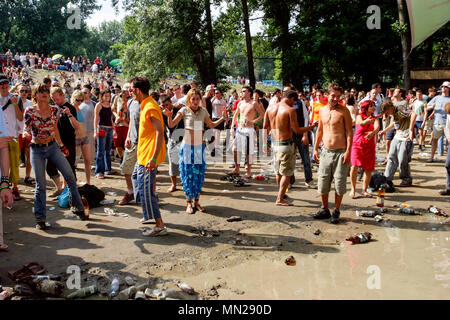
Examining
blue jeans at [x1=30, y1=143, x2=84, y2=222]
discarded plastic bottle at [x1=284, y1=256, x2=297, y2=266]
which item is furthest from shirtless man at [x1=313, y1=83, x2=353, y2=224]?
blue jeans at [x1=30, y1=143, x2=84, y2=222]

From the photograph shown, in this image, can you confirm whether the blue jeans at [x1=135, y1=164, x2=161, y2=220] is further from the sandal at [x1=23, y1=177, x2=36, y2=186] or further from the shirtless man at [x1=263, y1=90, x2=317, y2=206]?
the sandal at [x1=23, y1=177, x2=36, y2=186]

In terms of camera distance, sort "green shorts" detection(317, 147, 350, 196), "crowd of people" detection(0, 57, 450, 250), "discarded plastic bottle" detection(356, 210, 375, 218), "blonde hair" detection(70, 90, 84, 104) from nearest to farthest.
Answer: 1. "crowd of people" detection(0, 57, 450, 250)
2. "green shorts" detection(317, 147, 350, 196)
3. "discarded plastic bottle" detection(356, 210, 375, 218)
4. "blonde hair" detection(70, 90, 84, 104)

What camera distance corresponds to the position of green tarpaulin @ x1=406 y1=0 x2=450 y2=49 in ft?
7.66

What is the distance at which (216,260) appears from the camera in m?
4.62

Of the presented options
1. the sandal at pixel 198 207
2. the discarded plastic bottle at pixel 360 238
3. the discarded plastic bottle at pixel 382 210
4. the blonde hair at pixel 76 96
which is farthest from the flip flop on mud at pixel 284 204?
the blonde hair at pixel 76 96

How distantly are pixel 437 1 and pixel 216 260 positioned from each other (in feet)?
11.3

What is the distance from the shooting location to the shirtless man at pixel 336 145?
5.75 metres

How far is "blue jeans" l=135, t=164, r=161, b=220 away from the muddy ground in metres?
0.38

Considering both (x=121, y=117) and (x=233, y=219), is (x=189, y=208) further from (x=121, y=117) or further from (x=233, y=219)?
(x=121, y=117)

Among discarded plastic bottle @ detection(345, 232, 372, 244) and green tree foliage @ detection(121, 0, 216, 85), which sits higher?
green tree foliage @ detection(121, 0, 216, 85)

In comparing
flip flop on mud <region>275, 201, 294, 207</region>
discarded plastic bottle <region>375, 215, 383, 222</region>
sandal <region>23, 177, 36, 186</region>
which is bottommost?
discarded plastic bottle <region>375, 215, 383, 222</region>

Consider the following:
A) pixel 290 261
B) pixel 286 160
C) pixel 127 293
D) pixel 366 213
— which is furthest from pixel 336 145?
pixel 127 293

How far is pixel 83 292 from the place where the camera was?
3.75m
